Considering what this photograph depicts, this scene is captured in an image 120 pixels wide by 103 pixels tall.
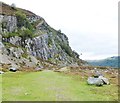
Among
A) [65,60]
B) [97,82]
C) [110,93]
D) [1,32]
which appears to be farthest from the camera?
[65,60]

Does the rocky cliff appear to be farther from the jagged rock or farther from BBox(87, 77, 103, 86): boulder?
BBox(87, 77, 103, 86): boulder

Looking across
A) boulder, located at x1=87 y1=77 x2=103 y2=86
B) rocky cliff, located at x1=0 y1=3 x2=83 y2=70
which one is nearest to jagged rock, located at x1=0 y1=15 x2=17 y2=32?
rocky cliff, located at x1=0 y1=3 x2=83 y2=70

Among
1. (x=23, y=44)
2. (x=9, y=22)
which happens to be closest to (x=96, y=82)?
(x=23, y=44)

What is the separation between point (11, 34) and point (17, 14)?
2190cm

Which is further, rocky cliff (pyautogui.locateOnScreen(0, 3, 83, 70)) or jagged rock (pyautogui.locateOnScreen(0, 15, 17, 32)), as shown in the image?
jagged rock (pyautogui.locateOnScreen(0, 15, 17, 32))

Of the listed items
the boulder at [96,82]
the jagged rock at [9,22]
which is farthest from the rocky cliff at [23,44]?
the boulder at [96,82]

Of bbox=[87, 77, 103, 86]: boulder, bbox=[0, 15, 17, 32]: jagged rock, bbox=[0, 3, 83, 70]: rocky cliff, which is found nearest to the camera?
bbox=[87, 77, 103, 86]: boulder

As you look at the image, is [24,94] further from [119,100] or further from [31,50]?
[31,50]

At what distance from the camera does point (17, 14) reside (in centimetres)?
14075

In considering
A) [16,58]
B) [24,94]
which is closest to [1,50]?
[16,58]

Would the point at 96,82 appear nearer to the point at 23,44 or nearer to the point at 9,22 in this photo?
the point at 23,44

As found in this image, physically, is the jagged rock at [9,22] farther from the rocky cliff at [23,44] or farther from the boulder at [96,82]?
the boulder at [96,82]

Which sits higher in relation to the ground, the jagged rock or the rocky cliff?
the jagged rock

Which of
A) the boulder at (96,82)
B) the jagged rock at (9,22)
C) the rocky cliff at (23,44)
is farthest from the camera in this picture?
the jagged rock at (9,22)
